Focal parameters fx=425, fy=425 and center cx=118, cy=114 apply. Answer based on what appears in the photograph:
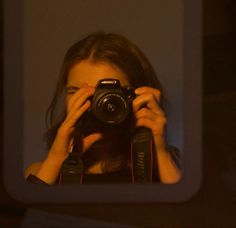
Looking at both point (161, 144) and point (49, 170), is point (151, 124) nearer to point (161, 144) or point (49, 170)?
point (161, 144)

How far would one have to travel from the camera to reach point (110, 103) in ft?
1.49

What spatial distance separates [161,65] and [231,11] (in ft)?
0.38

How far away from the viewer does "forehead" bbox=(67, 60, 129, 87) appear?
18.6 inches

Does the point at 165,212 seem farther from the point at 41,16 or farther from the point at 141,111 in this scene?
the point at 41,16

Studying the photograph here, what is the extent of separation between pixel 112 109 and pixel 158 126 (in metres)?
→ 0.06

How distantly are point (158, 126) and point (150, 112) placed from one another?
2cm

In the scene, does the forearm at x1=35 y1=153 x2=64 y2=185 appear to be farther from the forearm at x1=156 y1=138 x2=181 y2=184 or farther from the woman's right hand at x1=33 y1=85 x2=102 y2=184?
the forearm at x1=156 y1=138 x2=181 y2=184

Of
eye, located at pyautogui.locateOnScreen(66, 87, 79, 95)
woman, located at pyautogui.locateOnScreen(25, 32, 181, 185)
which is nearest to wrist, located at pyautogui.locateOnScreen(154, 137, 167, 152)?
woman, located at pyautogui.locateOnScreen(25, 32, 181, 185)

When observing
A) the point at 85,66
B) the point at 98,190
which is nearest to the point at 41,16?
the point at 85,66

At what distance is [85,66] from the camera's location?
47 cm

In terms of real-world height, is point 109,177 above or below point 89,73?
below

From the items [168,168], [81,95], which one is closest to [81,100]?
[81,95]

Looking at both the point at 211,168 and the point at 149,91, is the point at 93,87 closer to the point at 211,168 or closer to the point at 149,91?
the point at 149,91

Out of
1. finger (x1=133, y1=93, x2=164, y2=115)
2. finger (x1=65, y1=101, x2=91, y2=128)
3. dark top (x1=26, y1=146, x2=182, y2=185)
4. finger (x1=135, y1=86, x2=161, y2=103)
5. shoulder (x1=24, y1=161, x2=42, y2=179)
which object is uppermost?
finger (x1=135, y1=86, x2=161, y2=103)
